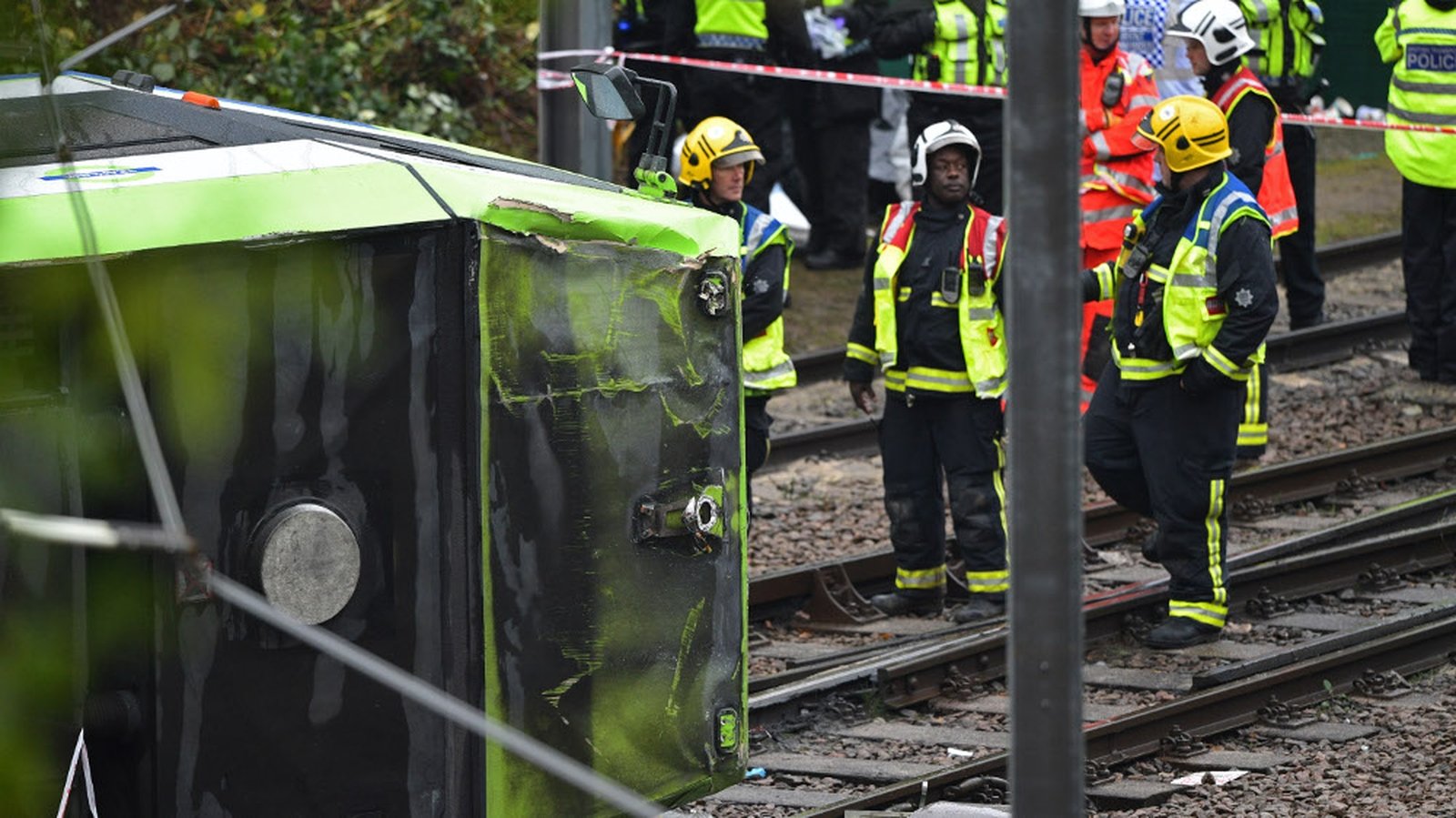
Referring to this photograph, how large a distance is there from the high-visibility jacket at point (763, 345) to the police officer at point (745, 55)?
12.9 ft

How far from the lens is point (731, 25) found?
13.1 meters

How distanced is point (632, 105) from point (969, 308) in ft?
10.5

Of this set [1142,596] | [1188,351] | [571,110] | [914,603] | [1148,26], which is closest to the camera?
[1188,351]

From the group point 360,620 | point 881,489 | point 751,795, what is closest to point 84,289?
point 360,620

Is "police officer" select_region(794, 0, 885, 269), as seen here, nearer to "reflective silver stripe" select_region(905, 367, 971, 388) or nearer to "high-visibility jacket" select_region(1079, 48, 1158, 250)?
"high-visibility jacket" select_region(1079, 48, 1158, 250)

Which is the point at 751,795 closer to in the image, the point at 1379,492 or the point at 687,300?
the point at 687,300

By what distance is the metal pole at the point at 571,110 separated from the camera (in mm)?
10043

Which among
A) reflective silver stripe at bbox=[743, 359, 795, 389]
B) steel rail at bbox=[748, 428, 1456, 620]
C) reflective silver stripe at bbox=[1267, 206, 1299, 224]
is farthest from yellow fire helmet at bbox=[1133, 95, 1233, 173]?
reflective silver stripe at bbox=[1267, 206, 1299, 224]

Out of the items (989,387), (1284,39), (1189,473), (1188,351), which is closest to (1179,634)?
(1189,473)

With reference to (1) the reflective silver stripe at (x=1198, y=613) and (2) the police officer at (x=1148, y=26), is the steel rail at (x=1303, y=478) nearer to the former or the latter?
(1) the reflective silver stripe at (x=1198, y=613)

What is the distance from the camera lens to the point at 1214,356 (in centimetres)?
805

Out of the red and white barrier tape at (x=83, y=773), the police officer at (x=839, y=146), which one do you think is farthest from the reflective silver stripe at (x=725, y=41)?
the red and white barrier tape at (x=83, y=773)

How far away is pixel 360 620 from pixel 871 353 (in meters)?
5.03

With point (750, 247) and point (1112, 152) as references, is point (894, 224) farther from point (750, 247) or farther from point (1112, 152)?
point (1112, 152)
